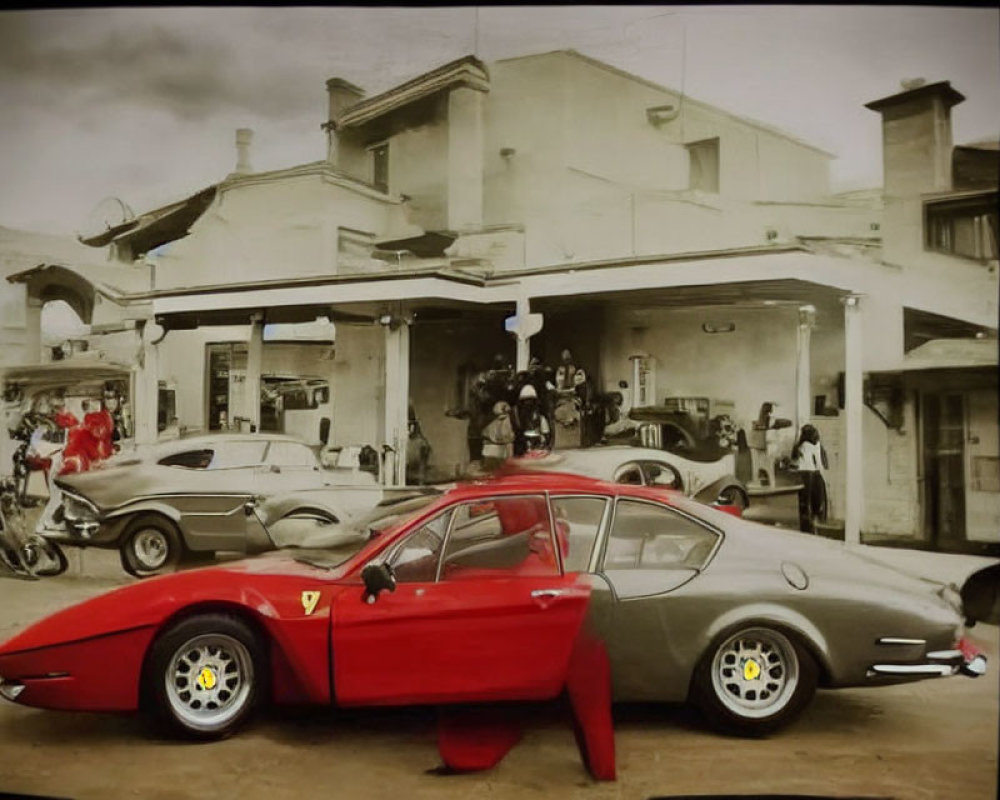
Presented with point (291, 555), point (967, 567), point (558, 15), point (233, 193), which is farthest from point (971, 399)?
point (233, 193)

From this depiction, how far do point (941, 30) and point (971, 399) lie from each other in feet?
4.53

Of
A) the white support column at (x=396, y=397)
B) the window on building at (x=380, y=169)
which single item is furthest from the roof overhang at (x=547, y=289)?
the window on building at (x=380, y=169)

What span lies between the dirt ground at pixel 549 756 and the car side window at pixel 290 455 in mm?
904

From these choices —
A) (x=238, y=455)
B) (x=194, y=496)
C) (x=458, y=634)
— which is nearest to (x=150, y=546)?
(x=194, y=496)

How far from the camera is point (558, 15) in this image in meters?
2.95

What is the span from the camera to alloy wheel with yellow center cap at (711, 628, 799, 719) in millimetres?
2652

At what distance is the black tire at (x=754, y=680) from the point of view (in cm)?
265

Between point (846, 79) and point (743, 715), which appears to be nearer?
point (743, 715)

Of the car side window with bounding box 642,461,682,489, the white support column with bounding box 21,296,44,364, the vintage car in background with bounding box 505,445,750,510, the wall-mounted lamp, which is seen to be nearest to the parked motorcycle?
the white support column with bounding box 21,296,44,364

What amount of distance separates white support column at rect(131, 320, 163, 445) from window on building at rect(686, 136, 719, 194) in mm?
2232

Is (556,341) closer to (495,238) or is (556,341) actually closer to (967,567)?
(495,238)

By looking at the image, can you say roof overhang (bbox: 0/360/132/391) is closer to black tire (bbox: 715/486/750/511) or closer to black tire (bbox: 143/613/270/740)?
black tire (bbox: 143/613/270/740)

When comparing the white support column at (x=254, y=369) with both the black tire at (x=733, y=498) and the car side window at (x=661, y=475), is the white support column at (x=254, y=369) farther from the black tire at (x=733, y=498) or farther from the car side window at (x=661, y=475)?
the black tire at (x=733, y=498)

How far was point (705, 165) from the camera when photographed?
3.02 metres
